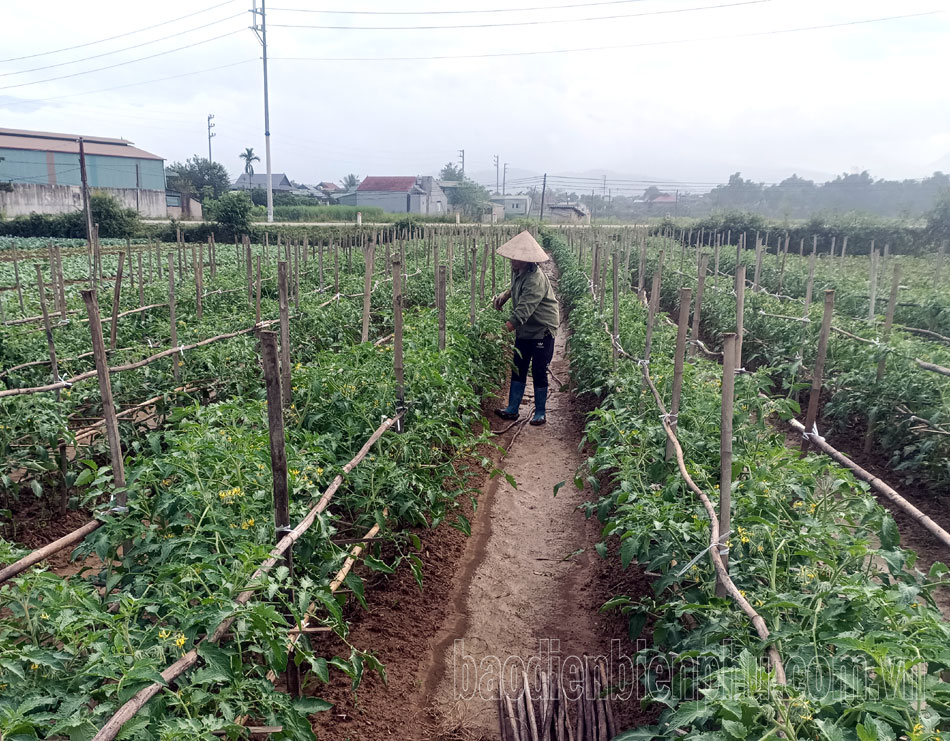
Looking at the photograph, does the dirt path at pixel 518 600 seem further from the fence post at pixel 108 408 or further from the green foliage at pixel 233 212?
the green foliage at pixel 233 212

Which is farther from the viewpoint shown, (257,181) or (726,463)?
(257,181)

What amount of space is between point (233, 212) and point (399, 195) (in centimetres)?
3919

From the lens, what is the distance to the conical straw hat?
7.36 metres

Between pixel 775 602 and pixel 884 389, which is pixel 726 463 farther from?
pixel 884 389

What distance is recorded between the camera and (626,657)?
361 cm

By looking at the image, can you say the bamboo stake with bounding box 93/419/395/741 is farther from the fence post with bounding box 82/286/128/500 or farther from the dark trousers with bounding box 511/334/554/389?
the dark trousers with bounding box 511/334/554/389

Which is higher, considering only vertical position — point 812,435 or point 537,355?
point 812,435

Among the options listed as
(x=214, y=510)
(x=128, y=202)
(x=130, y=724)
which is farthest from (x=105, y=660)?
(x=128, y=202)

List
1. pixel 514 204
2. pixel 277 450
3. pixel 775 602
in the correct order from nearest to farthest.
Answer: pixel 775 602
pixel 277 450
pixel 514 204

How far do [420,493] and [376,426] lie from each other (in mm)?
512

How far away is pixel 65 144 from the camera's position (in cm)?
5262

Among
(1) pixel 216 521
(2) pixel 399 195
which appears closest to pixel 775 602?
(1) pixel 216 521

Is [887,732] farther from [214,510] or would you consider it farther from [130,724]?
[214,510]

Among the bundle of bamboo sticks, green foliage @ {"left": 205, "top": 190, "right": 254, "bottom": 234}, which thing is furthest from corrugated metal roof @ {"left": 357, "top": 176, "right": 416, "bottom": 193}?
the bundle of bamboo sticks
